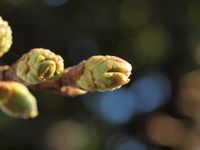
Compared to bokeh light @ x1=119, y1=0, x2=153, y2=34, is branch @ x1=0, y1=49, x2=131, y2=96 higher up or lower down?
lower down

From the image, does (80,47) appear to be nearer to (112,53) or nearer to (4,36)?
(112,53)

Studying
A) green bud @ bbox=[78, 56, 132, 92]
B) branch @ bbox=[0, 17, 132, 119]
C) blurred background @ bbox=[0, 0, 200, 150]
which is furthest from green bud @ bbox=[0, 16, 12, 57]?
blurred background @ bbox=[0, 0, 200, 150]

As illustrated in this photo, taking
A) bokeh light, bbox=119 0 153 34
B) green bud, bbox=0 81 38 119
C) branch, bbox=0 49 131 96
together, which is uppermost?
bokeh light, bbox=119 0 153 34

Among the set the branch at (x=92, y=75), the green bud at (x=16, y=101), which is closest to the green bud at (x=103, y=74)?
the branch at (x=92, y=75)

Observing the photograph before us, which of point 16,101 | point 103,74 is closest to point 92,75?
point 103,74

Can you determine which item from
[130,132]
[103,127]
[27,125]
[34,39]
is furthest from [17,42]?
[130,132]

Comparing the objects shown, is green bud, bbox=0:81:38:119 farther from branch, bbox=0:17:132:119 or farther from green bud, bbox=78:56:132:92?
green bud, bbox=78:56:132:92

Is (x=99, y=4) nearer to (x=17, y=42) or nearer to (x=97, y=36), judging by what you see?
(x=97, y=36)

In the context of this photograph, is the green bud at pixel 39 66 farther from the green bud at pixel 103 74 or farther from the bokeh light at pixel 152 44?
the bokeh light at pixel 152 44
